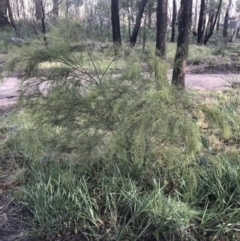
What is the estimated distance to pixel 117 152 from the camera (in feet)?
10.4

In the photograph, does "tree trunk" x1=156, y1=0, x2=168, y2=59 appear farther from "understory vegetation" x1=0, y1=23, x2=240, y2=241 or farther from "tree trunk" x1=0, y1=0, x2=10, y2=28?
"tree trunk" x1=0, y1=0, x2=10, y2=28

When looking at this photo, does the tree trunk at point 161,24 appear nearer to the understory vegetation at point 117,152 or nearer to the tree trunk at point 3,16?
the understory vegetation at point 117,152

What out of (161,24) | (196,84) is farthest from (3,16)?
(196,84)

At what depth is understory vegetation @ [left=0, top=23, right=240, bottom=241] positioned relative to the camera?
9.20 ft

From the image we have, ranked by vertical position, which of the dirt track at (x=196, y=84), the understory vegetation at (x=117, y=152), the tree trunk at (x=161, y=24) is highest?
the tree trunk at (x=161, y=24)

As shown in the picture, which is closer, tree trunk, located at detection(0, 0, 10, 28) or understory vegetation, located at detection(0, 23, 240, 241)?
understory vegetation, located at detection(0, 23, 240, 241)

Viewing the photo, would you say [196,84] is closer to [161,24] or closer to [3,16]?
[161,24]

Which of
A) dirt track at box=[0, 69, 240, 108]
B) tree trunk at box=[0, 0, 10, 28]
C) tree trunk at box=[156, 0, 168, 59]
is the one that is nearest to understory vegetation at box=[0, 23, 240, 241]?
dirt track at box=[0, 69, 240, 108]

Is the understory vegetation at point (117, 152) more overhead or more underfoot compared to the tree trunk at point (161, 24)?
more underfoot

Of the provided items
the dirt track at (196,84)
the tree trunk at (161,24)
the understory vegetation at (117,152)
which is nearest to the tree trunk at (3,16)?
the dirt track at (196,84)

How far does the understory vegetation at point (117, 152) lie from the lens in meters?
2.80

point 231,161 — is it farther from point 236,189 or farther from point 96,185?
point 96,185

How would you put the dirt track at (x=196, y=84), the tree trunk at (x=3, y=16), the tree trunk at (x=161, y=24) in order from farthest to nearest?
the tree trunk at (x=3, y=16) → the tree trunk at (x=161, y=24) → the dirt track at (x=196, y=84)

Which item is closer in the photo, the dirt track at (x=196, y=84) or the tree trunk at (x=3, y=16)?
the dirt track at (x=196, y=84)
